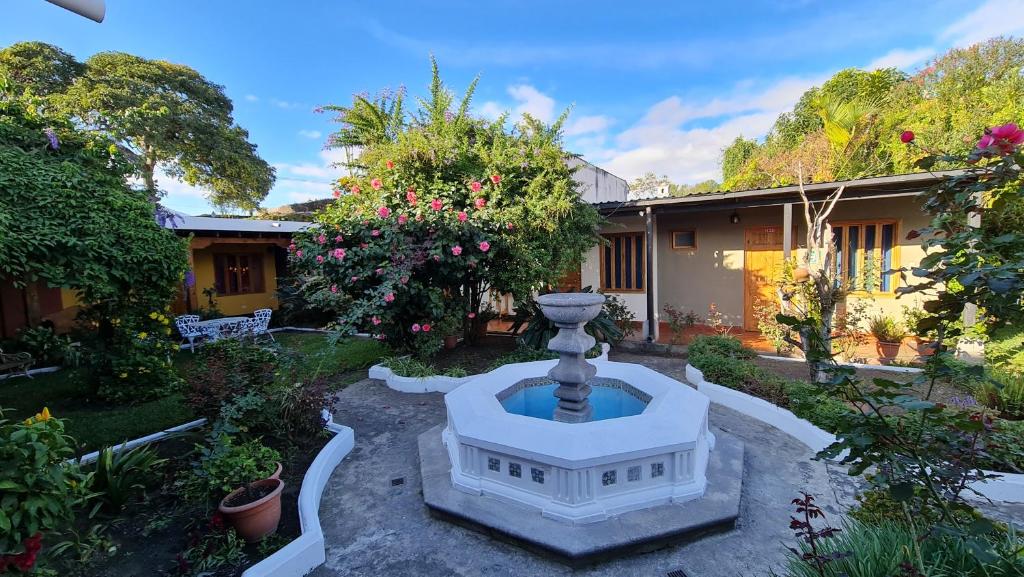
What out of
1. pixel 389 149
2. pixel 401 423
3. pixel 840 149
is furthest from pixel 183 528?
pixel 840 149

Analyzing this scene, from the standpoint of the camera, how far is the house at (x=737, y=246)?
7781 mm

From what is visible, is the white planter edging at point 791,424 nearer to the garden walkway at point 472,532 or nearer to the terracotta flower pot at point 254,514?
the garden walkway at point 472,532

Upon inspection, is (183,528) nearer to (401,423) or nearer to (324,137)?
(401,423)

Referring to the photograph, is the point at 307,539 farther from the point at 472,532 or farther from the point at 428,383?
the point at 428,383

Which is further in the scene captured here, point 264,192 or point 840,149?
point 264,192

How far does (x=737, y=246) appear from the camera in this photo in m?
9.47

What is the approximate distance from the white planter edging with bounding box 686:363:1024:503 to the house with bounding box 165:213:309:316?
10.1 meters

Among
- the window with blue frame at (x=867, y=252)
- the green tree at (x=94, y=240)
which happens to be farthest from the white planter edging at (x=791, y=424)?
the green tree at (x=94, y=240)

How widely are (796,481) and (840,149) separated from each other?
10.6 m

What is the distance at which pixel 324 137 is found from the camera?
504 inches

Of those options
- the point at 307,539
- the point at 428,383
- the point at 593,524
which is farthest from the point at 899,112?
the point at 307,539

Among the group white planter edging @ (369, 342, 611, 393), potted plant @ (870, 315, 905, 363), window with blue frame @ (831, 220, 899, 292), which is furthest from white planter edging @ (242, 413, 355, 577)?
window with blue frame @ (831, 220, 899, 292)

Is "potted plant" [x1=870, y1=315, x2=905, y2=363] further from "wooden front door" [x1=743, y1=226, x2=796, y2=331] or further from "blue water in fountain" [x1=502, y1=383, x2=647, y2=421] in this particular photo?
"blue water in fountain" [x1=502, y1=383, x2=647, y2=421]

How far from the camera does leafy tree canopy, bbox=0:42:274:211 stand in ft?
48.3
